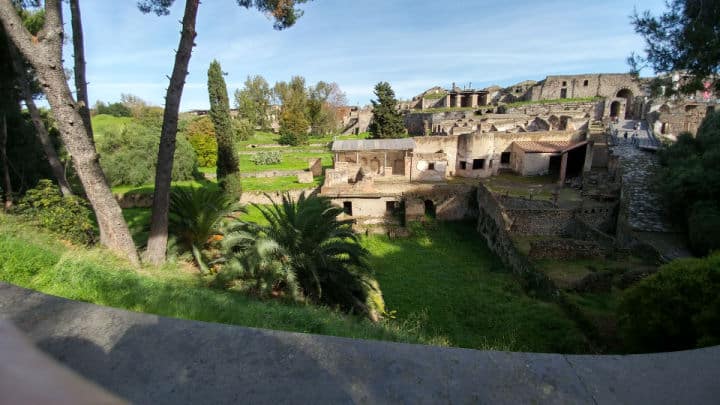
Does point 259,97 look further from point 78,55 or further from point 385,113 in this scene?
point 78,55

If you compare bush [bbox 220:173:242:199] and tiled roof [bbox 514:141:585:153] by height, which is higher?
tiled roof [bbox 514:141:585:153]

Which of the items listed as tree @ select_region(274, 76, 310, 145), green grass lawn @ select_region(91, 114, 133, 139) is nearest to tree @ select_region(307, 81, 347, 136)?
tree @ select_region(274, 76, 310, 145)

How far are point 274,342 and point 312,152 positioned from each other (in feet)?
138

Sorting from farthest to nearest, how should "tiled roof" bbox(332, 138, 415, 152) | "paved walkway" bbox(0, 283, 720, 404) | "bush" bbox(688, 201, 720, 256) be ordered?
1. "tiled roof" bbox(332, 138, 415, 152)
2. "bush" bbox(688, 201, 720, 256)
3. "paved walkway" bbox(0, 283, 720, 404)

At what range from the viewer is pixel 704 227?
448 inches

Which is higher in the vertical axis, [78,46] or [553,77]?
[553,77]

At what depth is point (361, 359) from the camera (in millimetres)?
1624

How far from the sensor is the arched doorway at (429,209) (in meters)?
19.8

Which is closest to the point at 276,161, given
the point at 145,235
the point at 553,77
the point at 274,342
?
the point at 145,235

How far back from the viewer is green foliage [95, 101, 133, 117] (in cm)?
6864

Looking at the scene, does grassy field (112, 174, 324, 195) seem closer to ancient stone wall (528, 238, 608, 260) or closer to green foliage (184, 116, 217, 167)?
green foliage (184, 116, 217, 167)

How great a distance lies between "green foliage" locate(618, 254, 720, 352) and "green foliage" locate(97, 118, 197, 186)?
2902 centimetres

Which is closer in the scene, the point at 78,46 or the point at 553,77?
the point at 78,46

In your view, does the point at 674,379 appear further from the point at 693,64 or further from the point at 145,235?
the point at 145,235
